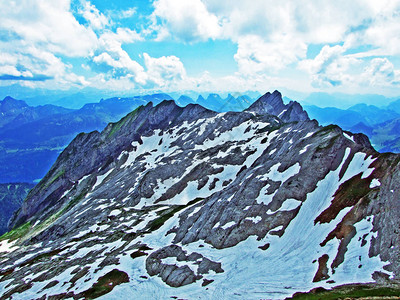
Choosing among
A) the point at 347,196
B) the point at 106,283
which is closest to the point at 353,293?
the point at 347,196

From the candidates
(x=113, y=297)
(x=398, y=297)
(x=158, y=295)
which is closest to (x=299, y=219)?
(x=398, y=297)

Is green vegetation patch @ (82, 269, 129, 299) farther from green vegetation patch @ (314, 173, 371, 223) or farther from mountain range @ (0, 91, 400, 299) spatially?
green vegetation patch @ (314, 173, 371, 223)

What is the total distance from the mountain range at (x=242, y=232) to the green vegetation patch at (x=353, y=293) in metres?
0.33

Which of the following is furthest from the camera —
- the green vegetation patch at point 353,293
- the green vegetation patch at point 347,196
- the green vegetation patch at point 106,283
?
the green vegetation patch at point 347,196

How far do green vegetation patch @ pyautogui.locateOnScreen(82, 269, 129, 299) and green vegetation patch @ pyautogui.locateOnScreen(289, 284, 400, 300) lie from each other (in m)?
33.0

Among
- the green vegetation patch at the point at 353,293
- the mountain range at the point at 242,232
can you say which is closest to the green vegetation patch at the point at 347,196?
the mountain range at the point at 242,232

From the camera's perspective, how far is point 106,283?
50281 millimetres

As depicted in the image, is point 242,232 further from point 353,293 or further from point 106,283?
point 106,283

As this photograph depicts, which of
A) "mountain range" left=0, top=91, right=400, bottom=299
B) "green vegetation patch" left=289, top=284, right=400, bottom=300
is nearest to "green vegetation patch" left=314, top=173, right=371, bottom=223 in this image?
"mountain range" left=0, top=91, right=400, bottom=299

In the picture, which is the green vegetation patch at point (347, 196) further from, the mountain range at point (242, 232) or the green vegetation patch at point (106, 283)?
the green vegetation patch at point (106, 283)

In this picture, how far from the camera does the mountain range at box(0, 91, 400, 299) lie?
40.3 m

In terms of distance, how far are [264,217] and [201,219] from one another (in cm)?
1762

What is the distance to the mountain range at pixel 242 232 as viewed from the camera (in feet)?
132

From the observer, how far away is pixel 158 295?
44.2 metres
